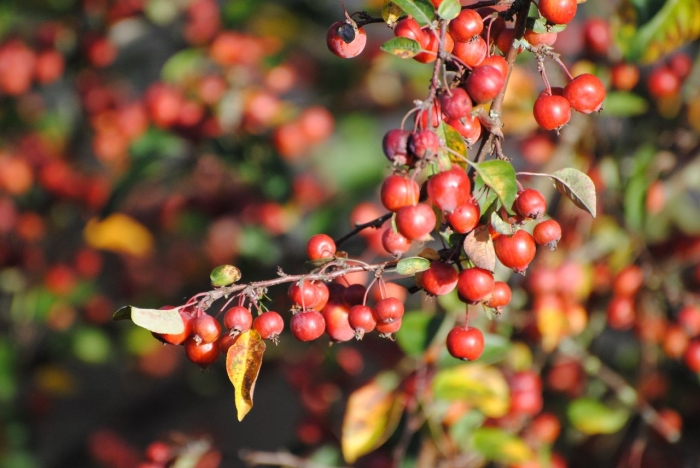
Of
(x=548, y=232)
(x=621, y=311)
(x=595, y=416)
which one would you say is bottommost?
(x=595, y=416)

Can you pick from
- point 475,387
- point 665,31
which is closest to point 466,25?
point 665,31

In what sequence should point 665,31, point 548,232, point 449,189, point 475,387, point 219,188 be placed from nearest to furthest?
point 449,189 → point 548,232 → point 665,31 → point 475,387 → point 219,188

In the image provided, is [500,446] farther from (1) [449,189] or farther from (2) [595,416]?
(1) [449,189]

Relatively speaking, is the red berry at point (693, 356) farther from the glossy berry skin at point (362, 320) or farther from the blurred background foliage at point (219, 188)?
the glossy berry skin at point (362, 320)

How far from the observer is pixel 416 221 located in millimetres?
608

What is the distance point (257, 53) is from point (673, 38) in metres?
0.94

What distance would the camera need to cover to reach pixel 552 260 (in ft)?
4.50

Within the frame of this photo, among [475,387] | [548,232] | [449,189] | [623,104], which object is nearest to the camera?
[449,189]

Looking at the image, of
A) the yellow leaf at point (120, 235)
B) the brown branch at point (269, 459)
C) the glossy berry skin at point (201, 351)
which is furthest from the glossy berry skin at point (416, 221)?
the yellow leaf at point (120, 235)

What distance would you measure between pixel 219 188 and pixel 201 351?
3.27ft

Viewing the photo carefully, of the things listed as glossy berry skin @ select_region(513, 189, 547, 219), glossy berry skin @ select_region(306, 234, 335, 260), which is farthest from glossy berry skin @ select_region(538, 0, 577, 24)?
glossy berry skin @ select_region(306, 234, 335, 260)

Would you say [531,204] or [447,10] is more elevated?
[447,10]

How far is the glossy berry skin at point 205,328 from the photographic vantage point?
0.69 metres

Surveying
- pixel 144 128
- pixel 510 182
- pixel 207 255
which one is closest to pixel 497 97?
pixel 510 182
